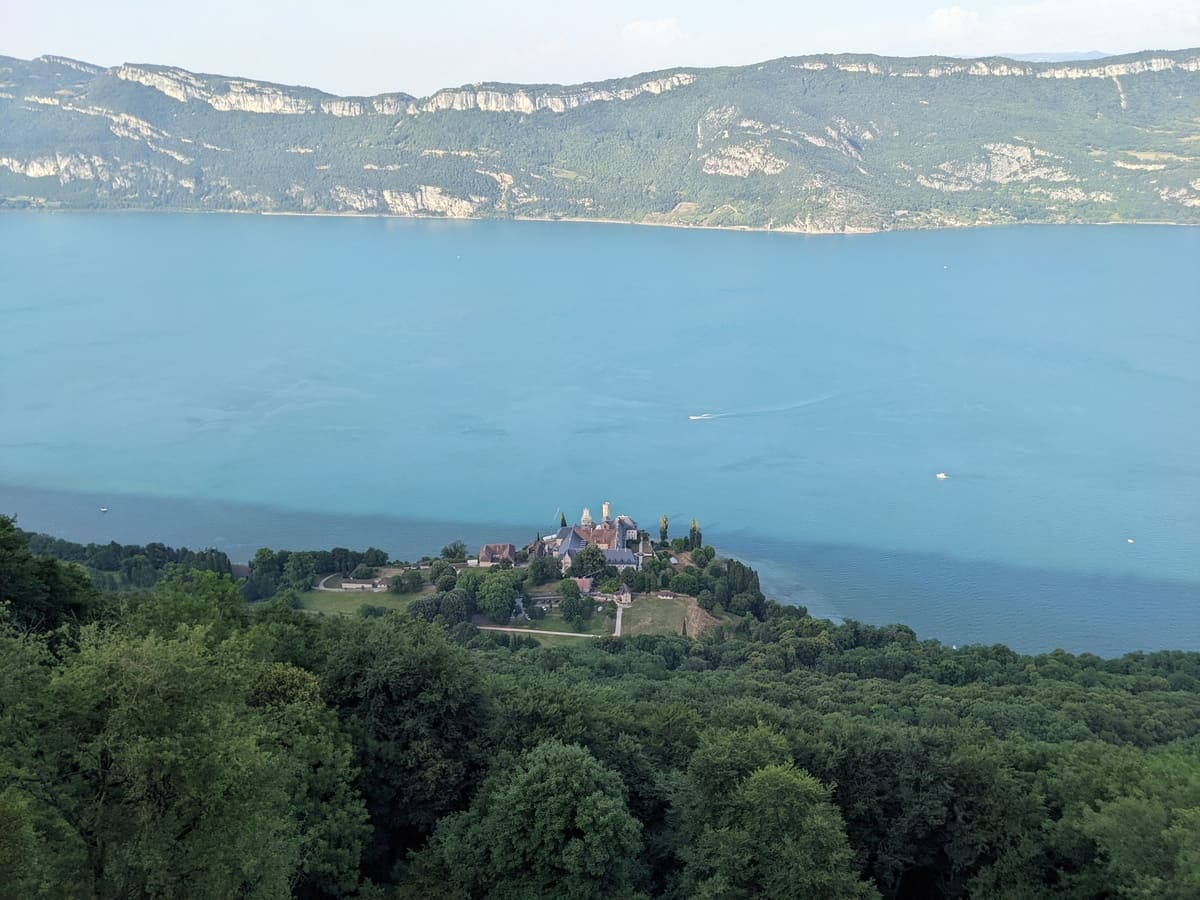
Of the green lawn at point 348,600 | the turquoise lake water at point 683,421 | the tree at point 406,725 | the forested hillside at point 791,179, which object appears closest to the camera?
the tree at point 406,725

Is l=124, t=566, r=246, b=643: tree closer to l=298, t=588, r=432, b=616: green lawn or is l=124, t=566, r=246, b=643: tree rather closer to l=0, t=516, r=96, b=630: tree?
l=0, t=516, r=96, b=630: tree

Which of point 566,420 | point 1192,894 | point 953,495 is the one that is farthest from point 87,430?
point 1192,894

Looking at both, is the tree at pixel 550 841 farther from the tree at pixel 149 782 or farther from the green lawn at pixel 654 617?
the green lawn at pixel 654 617

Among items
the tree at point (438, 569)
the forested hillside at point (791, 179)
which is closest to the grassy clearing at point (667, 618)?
the tree at point (438, 569)

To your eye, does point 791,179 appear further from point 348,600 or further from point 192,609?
point 192,609

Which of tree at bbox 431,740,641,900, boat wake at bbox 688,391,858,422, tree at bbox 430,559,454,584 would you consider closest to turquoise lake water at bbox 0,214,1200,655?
boat wake at bbox 688,391,858,422
